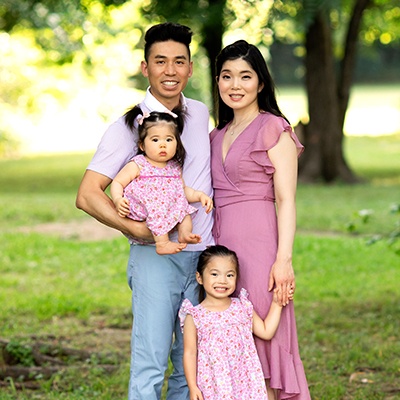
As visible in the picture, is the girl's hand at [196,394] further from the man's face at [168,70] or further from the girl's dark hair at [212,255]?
the man's face at [168,70]

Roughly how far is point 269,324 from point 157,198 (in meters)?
0.72

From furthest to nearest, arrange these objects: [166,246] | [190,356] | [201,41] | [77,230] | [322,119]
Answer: [322,119], [77,230], [201,41], [190,356], [166,246]

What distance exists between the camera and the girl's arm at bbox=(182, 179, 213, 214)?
3.73 metres

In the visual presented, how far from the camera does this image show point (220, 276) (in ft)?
12.2

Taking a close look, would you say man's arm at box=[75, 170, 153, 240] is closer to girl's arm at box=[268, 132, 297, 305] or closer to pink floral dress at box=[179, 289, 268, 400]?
pink floral dress at box=[179, 289, 268, 400]

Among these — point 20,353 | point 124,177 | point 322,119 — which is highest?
point 322,119

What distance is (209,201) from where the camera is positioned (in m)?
3.73

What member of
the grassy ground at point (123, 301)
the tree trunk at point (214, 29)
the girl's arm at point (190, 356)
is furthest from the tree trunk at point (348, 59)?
the girl's arm at point (190, 356)

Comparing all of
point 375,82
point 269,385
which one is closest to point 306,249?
point 269,385

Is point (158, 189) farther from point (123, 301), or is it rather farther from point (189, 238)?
point (123, 301)

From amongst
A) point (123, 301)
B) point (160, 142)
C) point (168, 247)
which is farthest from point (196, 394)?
point (123, 301)

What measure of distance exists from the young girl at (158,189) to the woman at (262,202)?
0.73 ft

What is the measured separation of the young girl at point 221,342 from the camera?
371 cm

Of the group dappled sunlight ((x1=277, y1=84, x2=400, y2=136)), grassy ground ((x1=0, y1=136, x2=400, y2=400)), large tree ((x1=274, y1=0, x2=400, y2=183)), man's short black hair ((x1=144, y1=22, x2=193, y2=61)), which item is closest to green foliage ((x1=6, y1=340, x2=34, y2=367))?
grassy ground ((x1=0, y1=136, x2=400, y2=400))
